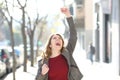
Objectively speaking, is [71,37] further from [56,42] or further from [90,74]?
[90,74]

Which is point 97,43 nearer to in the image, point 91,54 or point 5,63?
point 91,54

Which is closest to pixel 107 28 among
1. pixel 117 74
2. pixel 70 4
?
pixel 117 74

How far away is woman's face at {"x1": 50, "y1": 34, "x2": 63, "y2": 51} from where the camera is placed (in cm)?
630

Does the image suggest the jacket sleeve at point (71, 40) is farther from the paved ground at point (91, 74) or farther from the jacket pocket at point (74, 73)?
the paved ground at point (91, 74)

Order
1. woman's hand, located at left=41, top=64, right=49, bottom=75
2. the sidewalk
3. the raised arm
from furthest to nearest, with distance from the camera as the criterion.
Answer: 1. the sidewalk
2. the raised arm
3. woman's hand, located at left=41, top=64, right=49, bottom=75

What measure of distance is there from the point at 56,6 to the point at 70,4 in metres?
21.4

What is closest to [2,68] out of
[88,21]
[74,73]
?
[74,73]

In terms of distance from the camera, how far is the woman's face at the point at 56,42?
6.30 m

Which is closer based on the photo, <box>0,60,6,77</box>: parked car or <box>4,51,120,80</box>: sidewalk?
<box>4,51,120,80</box>: sidewalk

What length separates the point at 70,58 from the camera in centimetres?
647

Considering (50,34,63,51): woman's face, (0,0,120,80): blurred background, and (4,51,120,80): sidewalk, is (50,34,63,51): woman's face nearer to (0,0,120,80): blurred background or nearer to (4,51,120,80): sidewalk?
(0,0,120,80): blurred background

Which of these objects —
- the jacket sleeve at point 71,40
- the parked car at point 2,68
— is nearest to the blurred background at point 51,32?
the parked car at point 2,68

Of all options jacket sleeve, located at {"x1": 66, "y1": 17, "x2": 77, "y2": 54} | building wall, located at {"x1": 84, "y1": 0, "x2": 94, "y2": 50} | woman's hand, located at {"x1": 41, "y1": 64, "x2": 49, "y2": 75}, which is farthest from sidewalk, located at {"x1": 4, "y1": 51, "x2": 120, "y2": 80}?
building wall, located at {"x1": 84, "y1": 0, "x2": 94, "y2": 50}

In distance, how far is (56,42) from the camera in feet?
20.7
